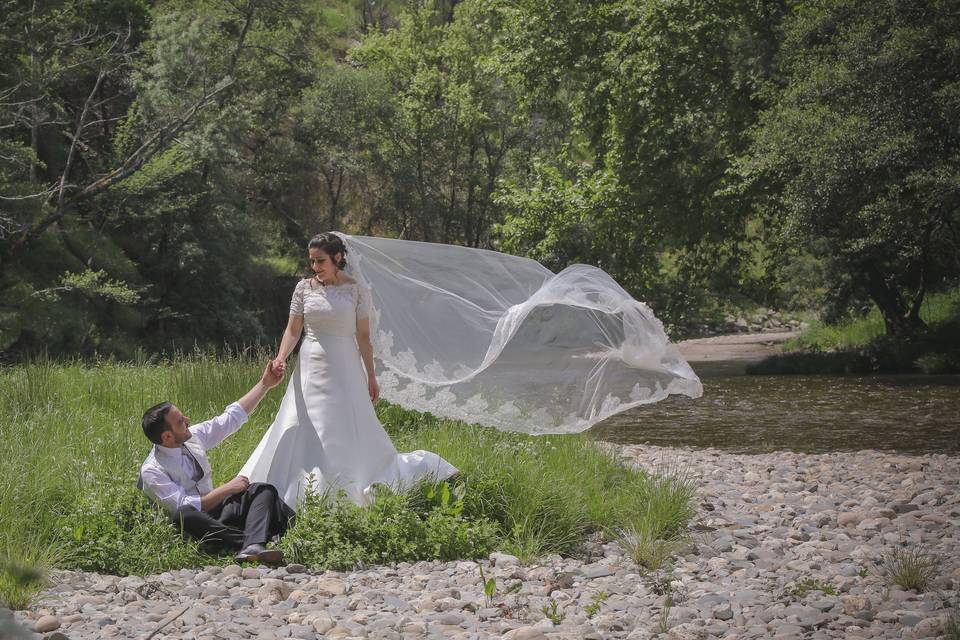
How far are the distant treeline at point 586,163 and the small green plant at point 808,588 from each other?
42.1 ft

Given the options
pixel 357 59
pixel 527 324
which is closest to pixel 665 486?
pixel 527 324

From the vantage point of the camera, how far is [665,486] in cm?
802

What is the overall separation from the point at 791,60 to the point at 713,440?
9.80 metres

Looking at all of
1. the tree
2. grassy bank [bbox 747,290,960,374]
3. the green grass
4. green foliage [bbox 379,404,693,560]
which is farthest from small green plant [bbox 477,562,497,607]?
the green grass

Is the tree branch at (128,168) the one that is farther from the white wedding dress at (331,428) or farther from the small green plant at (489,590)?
the small green plant at (489,590)

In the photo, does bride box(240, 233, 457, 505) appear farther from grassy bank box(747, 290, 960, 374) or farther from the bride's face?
grassy bank box(747, 290, 960, 374)

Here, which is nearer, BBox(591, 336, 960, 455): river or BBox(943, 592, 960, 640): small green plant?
BBox(943, 592, 960, 640): small green plant

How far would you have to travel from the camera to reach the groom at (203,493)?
660cm

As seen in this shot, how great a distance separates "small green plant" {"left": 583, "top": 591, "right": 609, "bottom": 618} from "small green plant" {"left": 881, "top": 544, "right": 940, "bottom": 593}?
1883 millimetres

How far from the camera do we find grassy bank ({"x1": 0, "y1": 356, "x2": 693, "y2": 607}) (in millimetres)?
6488

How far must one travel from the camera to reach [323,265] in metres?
7.64

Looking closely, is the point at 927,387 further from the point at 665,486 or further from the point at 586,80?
the point at 665,486

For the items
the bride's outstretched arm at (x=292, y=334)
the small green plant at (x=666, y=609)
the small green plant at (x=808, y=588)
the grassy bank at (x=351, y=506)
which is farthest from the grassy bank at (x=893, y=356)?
the bride's outstretched arm at (x=292, y=334)

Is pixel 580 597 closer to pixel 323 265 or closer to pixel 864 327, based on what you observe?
pixel 323 265
